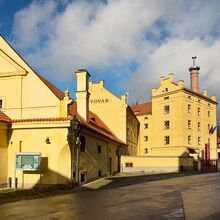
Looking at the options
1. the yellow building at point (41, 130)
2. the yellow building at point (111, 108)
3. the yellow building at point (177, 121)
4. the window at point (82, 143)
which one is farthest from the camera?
the yellow building at point (177, 121)

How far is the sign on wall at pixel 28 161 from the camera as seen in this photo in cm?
2184

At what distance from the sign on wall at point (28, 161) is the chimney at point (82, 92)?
8.53 m

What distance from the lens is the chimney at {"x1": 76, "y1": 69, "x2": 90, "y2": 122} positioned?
2958 centimetres

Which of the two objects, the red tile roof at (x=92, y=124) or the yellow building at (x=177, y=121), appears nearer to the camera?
the red tile roof at (x=92, y=124)

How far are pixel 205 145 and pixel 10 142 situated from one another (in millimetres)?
42943

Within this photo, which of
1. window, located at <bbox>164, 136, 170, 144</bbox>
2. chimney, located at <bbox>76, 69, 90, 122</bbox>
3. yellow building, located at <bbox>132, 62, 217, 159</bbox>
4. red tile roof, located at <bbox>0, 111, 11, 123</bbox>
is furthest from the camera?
window, located at <bbox>164, 136, 170, 144</bbox>

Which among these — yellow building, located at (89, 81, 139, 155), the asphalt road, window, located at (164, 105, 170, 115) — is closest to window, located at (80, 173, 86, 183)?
the asphalt road

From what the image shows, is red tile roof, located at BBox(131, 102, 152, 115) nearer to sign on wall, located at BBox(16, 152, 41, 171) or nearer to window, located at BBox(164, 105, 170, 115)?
window, located at BBox(164, 105, 170, 115)

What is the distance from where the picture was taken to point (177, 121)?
Result: 2324 inches

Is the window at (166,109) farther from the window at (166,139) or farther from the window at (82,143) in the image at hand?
the window at (82,143)

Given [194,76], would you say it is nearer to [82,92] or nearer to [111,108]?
[111,108]

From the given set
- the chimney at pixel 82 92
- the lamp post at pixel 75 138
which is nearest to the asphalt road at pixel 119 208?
the lamp post at pixel 75 138

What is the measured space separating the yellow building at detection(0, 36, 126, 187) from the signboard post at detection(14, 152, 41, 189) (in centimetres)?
39

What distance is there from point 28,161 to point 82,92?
30.1 feet
